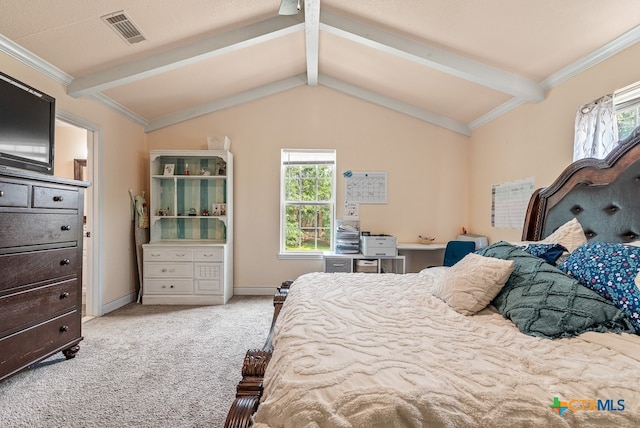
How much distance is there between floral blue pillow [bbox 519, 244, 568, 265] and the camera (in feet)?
5.72

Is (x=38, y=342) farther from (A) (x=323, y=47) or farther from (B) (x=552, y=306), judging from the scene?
(A) (x=323, y=47)

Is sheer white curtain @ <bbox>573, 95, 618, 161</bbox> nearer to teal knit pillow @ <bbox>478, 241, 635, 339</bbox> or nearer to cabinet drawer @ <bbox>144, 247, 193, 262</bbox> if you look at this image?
teal knit pillow @ <bbox>478, 241, 635, 339</bbox>

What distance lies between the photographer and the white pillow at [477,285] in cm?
148

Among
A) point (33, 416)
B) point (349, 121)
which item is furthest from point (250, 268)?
point (33, 416)

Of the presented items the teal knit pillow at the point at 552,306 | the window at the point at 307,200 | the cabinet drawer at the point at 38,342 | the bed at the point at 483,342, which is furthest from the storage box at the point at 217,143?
the teal knit pillow at the point at 552,306

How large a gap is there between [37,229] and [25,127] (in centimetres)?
77

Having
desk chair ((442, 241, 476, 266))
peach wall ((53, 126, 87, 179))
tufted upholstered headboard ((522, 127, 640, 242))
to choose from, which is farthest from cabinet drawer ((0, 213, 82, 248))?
tufted upholstered headboard ((522, 127, 640, 242))

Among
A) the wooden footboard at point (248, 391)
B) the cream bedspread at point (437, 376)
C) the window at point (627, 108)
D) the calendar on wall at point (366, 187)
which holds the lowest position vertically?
the wooden footboard at point (248, 391)

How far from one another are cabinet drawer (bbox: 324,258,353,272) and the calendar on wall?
2.95 feet

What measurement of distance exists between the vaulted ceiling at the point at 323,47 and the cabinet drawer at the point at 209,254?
1843 mm

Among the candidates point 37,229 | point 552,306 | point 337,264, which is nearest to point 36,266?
point 37,229

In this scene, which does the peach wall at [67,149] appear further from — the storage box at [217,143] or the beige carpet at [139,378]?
the beige carpet at [139,378]

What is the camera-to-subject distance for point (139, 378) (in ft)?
6.98

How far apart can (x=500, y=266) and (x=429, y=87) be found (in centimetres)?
Answer: 278
